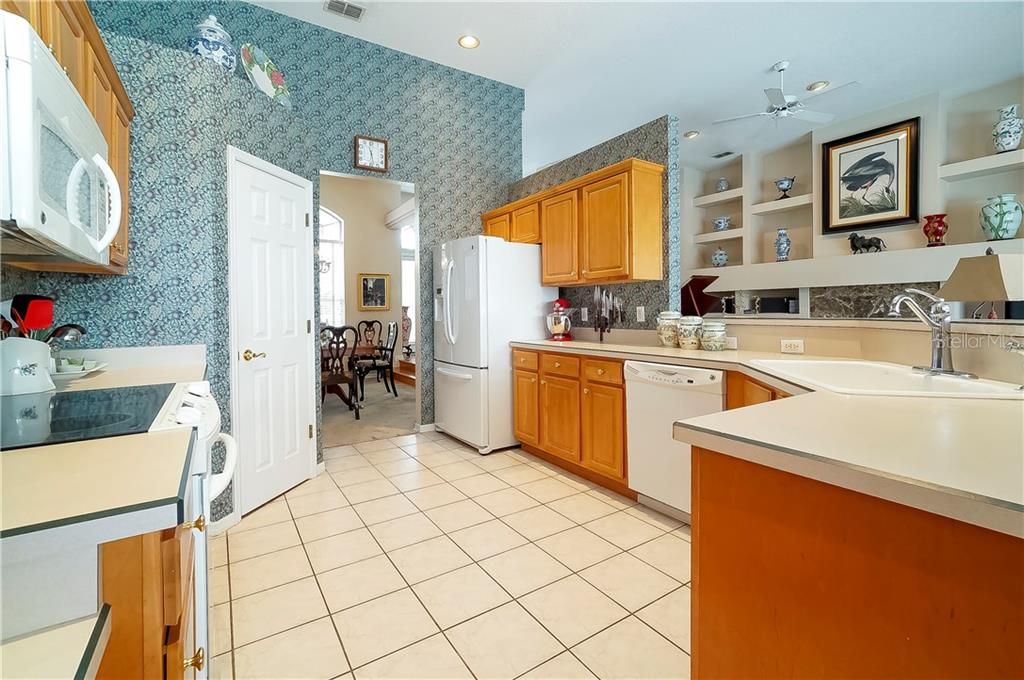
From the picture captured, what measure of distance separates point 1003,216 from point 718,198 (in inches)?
118

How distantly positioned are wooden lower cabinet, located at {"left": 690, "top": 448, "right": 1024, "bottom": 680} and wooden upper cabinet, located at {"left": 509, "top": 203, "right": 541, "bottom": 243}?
3.18 meters

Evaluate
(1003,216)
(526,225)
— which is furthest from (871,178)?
(526,225)

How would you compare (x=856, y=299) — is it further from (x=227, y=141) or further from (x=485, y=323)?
(x=227, y=141)

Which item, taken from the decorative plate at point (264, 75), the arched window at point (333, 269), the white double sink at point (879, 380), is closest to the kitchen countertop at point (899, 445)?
the white double sink at point (879, 380)

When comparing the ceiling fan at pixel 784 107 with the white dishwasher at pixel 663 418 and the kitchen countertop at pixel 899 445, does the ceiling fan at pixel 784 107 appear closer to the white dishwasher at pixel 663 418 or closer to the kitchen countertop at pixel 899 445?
the white dishwasher at pixel 663 418

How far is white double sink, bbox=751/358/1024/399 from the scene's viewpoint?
4.06 ft

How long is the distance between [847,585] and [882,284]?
5.22 m

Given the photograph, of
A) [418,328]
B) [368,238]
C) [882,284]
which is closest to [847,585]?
[418,328]

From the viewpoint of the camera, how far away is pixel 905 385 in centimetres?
155

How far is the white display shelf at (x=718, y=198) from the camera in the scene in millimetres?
6258

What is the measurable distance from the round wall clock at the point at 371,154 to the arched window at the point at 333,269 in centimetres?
398

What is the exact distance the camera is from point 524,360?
11.7ft

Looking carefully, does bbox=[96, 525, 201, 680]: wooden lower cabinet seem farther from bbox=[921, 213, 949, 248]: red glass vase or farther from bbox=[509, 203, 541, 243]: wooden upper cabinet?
bbox=[921, 213, 949, 248]: red glass vase

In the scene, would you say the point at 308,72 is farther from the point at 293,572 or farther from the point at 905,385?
the point at 905,385
